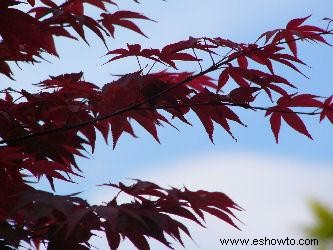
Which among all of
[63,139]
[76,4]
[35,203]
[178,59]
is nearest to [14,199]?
[35,203]

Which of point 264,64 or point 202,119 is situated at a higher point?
point 264,64

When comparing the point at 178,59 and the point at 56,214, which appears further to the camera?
the point at 178,59

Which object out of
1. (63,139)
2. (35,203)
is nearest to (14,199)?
(35,203)

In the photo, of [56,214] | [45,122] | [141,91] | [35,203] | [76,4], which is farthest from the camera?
[76,4]

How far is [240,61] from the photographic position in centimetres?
155

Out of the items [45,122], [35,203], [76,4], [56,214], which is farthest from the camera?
[76,4]

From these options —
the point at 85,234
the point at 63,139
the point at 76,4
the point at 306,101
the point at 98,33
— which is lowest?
the point at 85,234

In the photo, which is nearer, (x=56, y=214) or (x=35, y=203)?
(x=35, y=203)

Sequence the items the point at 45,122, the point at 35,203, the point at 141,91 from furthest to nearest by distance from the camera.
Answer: the point at 45,122
the point at 141,91
the point at 35,203

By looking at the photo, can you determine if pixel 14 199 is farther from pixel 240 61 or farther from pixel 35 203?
pixel 240 61

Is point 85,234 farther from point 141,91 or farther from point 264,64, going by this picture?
point 264,64

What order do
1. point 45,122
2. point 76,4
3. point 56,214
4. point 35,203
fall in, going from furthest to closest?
point 76,4 < point 45,122 < point 56,214 < point 35,203

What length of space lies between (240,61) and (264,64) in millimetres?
114

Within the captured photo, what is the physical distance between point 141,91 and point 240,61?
0.35 metres
